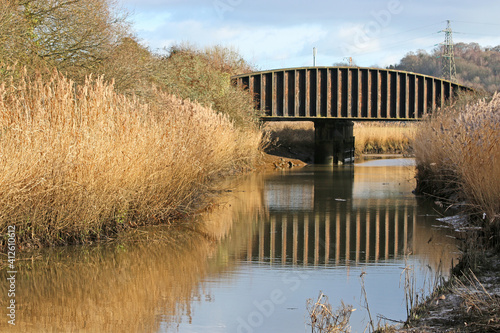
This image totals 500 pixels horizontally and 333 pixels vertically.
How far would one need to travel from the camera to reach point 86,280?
758 centimetres

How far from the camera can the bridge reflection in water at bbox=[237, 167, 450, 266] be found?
9320 mm

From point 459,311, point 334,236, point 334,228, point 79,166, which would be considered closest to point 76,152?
point 79,166

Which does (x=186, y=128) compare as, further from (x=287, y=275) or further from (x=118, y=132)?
(x=287, y=275)

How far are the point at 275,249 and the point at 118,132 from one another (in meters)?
3.16

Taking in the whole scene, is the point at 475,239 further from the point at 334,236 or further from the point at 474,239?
the point at 334,236

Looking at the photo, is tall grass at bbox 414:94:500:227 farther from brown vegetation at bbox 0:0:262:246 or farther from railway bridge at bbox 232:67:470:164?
railway bridge at bbox 232:67:470:164

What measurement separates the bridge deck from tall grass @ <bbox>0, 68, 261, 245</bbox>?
28.3 metres

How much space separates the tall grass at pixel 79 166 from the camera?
8.48 metres

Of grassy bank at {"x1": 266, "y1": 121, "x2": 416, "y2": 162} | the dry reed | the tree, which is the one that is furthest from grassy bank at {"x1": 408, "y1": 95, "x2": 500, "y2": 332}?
grassy bank at {"x1": 266, "y1": 121, "x2": 416, "y2": 162}

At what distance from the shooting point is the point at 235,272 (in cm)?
804

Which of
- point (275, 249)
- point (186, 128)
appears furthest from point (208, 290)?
point (186, 128)

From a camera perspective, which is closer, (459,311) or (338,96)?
(459,311)

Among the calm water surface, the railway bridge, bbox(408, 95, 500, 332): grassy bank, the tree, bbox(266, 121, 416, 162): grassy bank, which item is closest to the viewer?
bbox(408, 95, 500, 332): grassy bank

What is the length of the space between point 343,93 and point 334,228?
1161 inches
